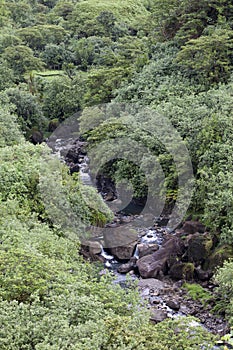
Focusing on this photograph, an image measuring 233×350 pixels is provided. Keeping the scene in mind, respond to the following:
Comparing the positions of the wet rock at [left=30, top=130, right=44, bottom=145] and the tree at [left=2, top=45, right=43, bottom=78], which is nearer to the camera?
the wet rock at [left=30, top=130, right=44, bottom=145]

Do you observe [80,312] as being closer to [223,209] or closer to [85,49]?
[223,209]

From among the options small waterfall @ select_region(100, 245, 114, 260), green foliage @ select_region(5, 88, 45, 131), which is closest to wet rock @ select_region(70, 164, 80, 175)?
green foliage @ select_region(5, 88, 45, 131)

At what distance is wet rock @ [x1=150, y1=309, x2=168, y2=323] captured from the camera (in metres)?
15.6

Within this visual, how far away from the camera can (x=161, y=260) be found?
19875 mm

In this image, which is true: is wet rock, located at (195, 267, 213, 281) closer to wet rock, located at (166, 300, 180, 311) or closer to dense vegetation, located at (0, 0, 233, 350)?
dense vegetation, located at (0, 0, 233, 350)

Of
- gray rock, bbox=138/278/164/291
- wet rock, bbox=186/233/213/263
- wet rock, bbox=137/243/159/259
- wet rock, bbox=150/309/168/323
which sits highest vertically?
wet rock, bbox=150/309/168/323

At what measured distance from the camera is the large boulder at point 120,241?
20984 mm

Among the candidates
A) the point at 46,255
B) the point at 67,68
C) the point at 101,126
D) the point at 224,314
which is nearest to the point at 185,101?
the point at 101,126

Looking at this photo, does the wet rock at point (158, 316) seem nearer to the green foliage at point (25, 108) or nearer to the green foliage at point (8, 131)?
the green foliage at point (8, 131)

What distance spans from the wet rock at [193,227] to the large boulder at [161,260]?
47.0 inches

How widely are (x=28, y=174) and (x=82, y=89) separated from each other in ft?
71.3

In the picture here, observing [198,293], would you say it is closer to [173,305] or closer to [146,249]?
[173,305]

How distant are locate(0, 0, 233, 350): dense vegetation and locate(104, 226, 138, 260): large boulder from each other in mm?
860

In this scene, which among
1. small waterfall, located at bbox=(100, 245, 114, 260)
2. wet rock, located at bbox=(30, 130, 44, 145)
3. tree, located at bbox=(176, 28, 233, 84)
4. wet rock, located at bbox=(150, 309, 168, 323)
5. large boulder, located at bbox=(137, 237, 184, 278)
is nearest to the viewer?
wet rock, located at bbox=(150, 309, 168, 323)
